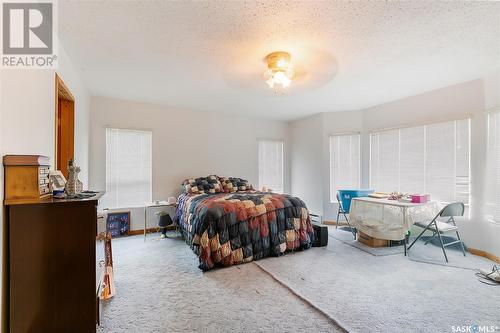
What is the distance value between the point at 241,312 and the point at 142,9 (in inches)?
98.4

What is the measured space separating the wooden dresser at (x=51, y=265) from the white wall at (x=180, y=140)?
2.84 metres

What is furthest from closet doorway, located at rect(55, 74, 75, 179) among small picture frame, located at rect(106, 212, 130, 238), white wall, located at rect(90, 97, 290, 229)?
small picture frame, located at rect(106, 212, 130, 238)

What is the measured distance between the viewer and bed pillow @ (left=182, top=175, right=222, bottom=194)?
4133 millimetres

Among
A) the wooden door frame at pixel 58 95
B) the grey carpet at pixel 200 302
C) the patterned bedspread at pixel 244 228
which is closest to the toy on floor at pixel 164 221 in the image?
the patterned bedspread at pixel 244 228

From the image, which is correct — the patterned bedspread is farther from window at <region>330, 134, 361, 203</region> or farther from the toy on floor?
window at <region>330, 134, 361, 203</region>

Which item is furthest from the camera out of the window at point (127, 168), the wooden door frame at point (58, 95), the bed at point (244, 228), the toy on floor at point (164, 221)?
the window at point (127, 168)

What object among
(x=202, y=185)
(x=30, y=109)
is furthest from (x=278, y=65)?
(x=202, y=185)

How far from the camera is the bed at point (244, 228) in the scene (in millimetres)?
2678

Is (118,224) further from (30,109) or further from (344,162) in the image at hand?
(344,162)

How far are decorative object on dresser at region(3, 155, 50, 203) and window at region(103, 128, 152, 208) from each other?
2749 mm

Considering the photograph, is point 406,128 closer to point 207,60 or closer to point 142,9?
point 207,60

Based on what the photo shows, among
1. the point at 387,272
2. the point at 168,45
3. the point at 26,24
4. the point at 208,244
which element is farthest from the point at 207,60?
the point at 387,272

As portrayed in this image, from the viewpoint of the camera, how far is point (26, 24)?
1644mm

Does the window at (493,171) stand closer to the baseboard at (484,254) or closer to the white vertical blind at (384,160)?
the baseboard at (484,254)
